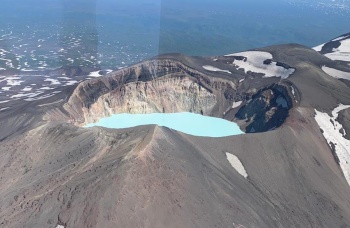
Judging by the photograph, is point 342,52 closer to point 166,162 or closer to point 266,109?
point 266,109

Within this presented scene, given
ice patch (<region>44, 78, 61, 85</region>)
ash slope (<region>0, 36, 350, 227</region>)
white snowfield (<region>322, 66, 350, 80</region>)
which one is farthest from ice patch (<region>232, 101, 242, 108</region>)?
ice patch (<region>44, 78, 61, 85</region>)

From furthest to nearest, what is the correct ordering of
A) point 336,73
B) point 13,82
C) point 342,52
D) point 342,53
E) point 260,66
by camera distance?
point 13,82
point 342,52
point 342,53
point 260,66
point 336,73

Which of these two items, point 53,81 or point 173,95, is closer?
point 173,95

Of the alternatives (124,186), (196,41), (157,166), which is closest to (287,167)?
(157,166)

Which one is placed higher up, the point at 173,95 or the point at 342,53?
the point at 342,53

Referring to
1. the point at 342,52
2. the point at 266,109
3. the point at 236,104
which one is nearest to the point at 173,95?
the point at 236,104

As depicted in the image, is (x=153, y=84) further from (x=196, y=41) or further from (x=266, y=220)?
(x=196, y=41)

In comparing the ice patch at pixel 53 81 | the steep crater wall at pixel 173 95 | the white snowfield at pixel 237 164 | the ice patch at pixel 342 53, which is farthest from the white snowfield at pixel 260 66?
the ice patch at pixel 53 81
